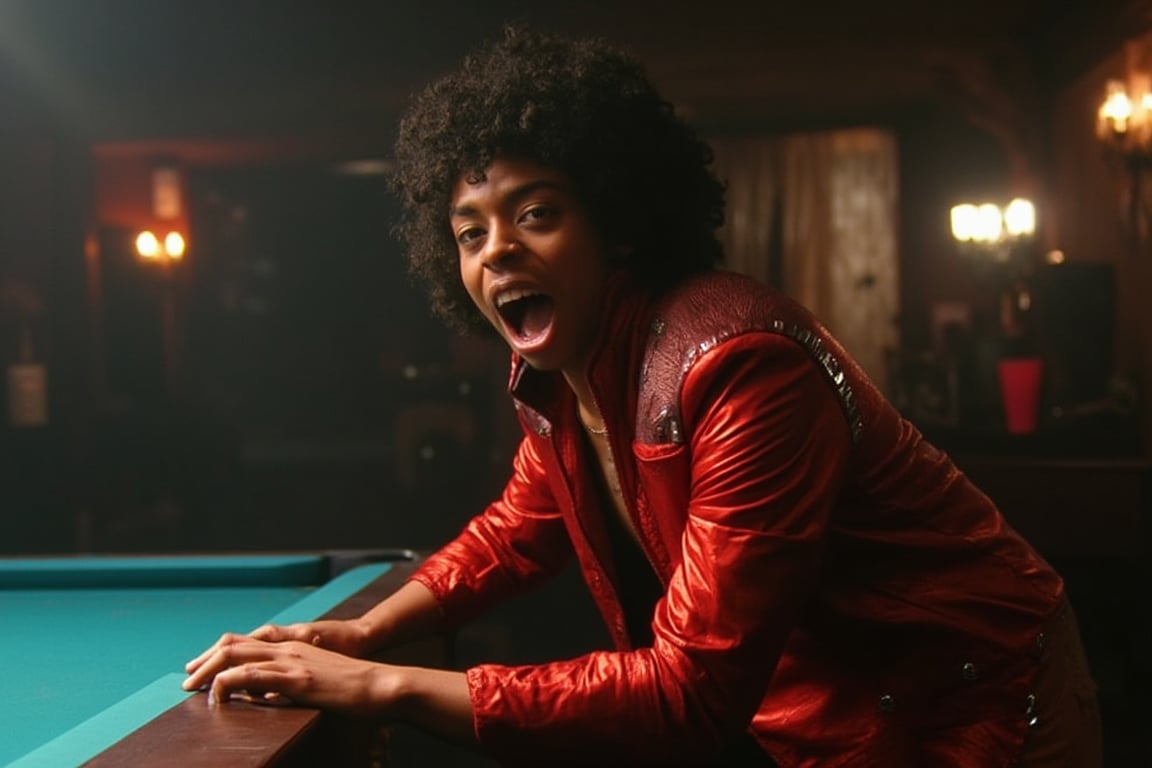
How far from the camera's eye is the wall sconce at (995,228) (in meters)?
5.32

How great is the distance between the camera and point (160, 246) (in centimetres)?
595

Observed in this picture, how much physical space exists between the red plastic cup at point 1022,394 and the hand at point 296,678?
343cm

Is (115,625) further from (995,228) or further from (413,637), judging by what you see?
(995,228)

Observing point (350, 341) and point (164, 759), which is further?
point (350, 341)

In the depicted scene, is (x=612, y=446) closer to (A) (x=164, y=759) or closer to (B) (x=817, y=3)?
(A) (x=164, y=759)

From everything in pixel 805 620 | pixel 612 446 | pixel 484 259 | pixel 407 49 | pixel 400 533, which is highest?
pixel 407 49

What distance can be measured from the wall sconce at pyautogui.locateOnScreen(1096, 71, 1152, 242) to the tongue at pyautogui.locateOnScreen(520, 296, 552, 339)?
3.53 m

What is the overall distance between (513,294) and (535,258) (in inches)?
2.2

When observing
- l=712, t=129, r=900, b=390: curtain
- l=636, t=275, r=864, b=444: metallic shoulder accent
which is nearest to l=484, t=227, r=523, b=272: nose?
l=636, t=275, r=864, b=444: metallic shoulder accent

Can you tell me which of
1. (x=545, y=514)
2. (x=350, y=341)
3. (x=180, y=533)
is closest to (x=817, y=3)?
(x=350, y=341)

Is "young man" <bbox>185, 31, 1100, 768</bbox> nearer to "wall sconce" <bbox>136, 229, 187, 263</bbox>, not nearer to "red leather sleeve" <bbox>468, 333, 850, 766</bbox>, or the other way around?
"red leather sleeve" <bbox>468, 333, 850, 766</bbox>

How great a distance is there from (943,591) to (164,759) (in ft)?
2.84

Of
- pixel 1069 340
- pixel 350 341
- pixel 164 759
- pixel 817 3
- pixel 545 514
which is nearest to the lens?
pixel 164 759

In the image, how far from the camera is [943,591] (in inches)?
54.2
